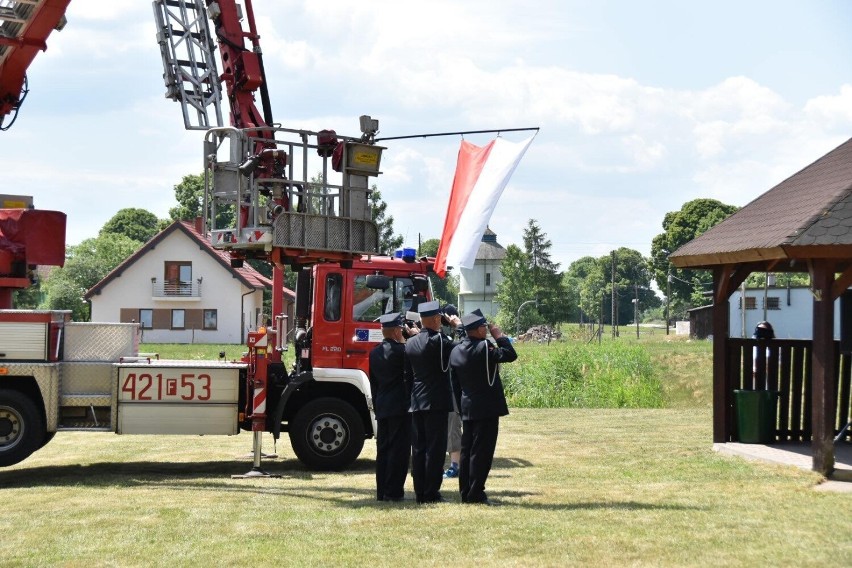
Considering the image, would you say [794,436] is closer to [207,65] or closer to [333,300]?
[333,300]

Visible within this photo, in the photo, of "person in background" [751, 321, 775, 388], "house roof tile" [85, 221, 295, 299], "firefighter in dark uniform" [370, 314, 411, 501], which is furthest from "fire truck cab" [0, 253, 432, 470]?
"house roof tile" [85, 221, 295, 299]

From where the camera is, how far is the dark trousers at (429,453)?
11.5m

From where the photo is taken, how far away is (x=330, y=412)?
14648 mm

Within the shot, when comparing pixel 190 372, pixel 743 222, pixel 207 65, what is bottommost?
pixel 190 372

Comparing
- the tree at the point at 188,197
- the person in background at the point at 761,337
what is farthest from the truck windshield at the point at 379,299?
the tree at the point at 188,197

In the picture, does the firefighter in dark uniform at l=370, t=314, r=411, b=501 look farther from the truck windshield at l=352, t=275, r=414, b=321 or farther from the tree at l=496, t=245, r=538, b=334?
the tree at l=496, t=245, r=538, b=334

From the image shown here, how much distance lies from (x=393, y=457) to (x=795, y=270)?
790cm

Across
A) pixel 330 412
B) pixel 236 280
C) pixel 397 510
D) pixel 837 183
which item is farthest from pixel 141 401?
pixel 236 280

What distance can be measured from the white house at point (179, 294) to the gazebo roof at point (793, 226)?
59.2 meters

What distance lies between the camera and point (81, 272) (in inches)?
3351

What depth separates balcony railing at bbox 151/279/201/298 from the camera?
241 ft

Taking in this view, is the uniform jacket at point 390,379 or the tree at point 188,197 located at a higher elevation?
the tree at point 188,197

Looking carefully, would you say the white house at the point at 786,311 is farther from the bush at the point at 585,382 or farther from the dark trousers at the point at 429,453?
the dark trousers at the point at 429,453

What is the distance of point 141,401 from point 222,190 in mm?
2799
